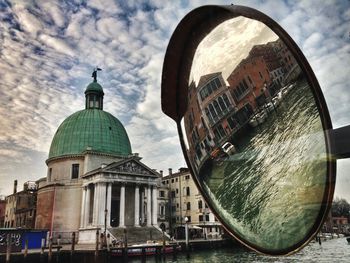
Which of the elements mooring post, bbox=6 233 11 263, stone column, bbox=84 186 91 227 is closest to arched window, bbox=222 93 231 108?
mooring post, bbox=6 233 11 263

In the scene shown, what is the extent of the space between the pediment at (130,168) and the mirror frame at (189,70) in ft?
126

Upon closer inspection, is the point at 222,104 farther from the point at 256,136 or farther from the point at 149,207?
the point at 149,207

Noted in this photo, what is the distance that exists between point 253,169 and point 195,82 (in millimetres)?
683

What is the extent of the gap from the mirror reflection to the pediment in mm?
38504

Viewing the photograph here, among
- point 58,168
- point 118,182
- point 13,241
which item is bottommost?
point 13,241

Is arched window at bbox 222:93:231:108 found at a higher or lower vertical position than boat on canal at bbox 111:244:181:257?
higher

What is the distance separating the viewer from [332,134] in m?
1.43

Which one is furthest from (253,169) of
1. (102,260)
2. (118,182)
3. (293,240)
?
(118,182)

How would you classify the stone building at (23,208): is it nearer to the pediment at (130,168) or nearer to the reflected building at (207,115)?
the pediment at (130,168)

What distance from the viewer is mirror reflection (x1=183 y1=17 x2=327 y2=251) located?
4.81 feet

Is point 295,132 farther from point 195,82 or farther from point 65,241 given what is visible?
point 65,241

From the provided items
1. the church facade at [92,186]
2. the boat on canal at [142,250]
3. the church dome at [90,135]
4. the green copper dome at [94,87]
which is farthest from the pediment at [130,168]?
the green copper dome at [94,87]

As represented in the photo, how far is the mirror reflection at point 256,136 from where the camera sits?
1466 millimetres

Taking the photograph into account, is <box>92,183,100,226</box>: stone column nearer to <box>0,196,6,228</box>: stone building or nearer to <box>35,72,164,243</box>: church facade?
<box>35,72,164,243</box>: church facade
